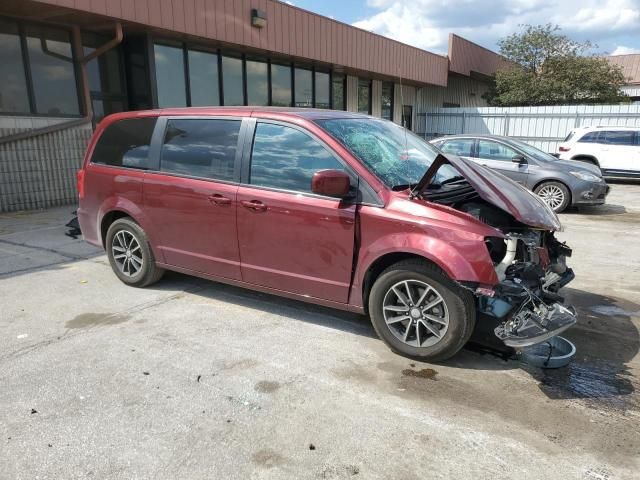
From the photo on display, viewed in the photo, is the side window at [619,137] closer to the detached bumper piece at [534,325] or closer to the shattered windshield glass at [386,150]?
the shattered windshield glass at [386,150]

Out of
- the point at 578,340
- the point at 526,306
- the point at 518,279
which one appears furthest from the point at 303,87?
the point at 526,306

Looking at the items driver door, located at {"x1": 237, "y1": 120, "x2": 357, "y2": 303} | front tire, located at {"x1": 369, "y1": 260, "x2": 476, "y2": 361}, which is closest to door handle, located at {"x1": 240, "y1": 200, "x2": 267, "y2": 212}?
driver door, located at {"x1": 237, "y1": 120, "x2": 357, "y2": 303}

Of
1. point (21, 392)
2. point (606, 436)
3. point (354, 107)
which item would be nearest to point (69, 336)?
point (21, 392)

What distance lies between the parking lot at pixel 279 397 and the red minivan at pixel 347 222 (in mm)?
359

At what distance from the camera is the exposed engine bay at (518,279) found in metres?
3.19

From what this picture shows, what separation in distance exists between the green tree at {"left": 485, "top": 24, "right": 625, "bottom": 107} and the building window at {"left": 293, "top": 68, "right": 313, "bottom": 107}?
39.7 feet

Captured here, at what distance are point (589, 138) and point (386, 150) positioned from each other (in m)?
12.4

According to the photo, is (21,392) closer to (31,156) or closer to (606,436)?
(606,436)

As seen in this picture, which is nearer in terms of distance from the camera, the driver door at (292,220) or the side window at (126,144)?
the driver door at (292,220)

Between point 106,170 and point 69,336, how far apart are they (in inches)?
74.3

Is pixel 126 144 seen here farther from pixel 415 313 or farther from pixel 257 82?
pixel 257 82

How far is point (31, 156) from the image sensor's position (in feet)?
31.5

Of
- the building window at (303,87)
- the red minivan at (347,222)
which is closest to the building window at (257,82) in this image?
the building window at (303,87)

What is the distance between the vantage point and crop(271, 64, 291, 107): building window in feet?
48.8
